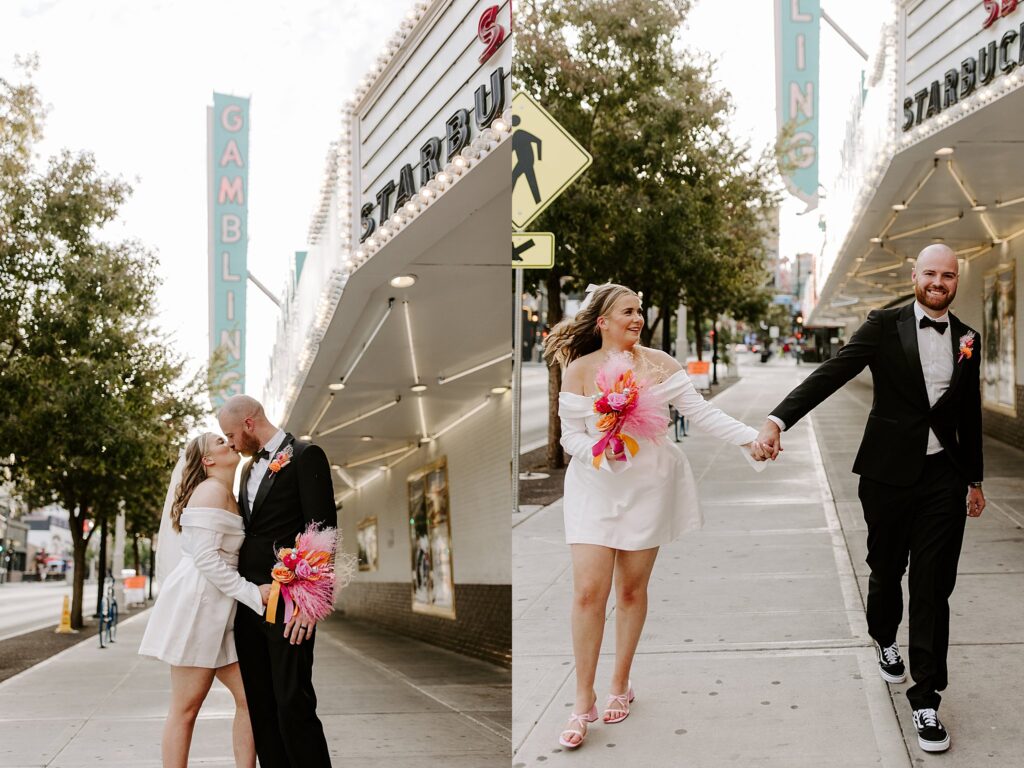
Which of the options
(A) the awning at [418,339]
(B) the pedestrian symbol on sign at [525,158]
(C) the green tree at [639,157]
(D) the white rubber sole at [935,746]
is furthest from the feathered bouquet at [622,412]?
(C) the green tree at [639,157]

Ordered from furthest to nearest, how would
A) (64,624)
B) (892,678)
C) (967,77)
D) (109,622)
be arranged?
(967,77) < (64,624) < (109,622) < (892,678)

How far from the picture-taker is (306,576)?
300 centimetres

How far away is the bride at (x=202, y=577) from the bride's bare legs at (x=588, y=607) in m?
1.00

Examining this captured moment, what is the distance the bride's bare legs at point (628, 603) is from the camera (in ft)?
10.2

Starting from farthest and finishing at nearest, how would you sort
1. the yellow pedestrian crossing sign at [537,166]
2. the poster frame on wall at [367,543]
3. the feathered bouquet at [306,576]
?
the poster frame on wall at [367,543] → the yellow pedestrian crossing sign at [537,166] → the feathered bouquet at [306,576]

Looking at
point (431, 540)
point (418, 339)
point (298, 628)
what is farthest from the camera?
point (431, 540)

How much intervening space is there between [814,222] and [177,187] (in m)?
2.82

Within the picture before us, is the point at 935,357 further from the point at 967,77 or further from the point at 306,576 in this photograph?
the point at 967,77

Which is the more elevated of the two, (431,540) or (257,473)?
(257,473)

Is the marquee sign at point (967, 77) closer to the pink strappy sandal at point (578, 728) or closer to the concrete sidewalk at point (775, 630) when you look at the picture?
the concrete sidewalk at point (775, 630)

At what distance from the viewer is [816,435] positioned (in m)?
4.02

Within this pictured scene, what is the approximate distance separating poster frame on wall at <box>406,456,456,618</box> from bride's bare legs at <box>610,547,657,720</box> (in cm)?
137

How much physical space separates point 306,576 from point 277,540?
18 cm

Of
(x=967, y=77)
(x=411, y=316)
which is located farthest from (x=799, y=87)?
(x=967, y=77)
